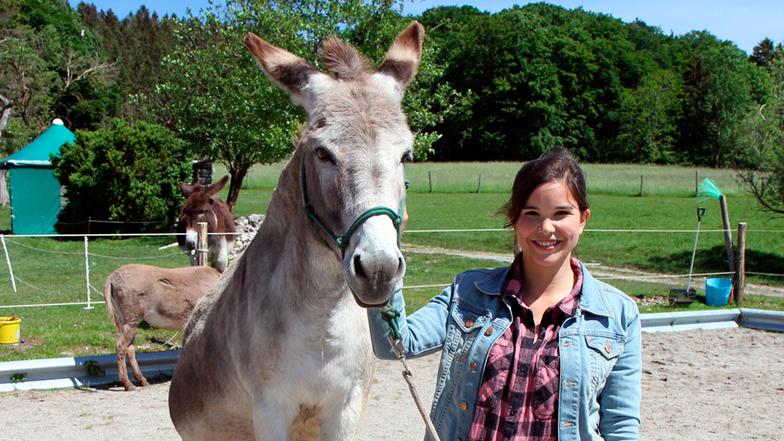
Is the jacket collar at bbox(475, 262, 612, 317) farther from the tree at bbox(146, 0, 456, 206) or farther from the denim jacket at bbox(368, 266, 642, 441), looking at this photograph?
the tree at bbox(146, 0, 456, 206)

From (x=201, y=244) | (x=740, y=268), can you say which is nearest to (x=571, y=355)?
(x=201, y=244)

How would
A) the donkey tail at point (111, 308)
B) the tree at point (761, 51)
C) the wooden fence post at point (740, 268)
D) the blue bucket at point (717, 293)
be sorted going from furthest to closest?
the tree at point (761, 51) < the wooden fence post at point (740, 268) < the blue bucket at point (717, 293) < the donkey tail at point (111, 308)

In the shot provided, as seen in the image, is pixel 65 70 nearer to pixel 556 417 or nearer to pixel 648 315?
pixel 648 315

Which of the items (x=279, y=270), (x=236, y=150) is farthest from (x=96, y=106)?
(x=279, y=270)

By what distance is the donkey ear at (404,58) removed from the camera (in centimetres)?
253

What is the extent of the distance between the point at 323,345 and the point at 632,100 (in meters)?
66.0

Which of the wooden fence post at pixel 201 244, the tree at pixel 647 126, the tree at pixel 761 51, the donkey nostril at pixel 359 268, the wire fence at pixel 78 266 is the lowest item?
the wire fence at pixel 78 266

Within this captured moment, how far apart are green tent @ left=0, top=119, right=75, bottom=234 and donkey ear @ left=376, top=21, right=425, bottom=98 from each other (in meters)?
21.4

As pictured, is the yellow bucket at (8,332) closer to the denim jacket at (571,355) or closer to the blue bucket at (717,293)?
the denim jacket at (571,355)

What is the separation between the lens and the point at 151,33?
67312mm

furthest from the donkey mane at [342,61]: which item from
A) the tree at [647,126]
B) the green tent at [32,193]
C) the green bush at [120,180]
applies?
the tree at [647,126]

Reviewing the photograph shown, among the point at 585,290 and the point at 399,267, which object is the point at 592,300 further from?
the point at 399,267

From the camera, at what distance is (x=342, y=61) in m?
2.49

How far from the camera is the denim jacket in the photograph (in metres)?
1.81
